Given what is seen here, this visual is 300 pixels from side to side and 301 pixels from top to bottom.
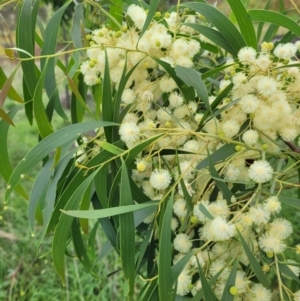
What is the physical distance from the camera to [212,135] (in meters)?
0.48

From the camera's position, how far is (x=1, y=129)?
25.1 inches

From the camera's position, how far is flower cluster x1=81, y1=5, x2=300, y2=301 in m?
0.48

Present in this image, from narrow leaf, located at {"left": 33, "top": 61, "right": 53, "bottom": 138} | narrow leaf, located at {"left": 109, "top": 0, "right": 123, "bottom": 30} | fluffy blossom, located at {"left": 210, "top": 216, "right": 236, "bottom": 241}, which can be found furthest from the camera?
narrow leaf, located at {"left": 109, "top": 0, "right": 123, "bottom": 30}

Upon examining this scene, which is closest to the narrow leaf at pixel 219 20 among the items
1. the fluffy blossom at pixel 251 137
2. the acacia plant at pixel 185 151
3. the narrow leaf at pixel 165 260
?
the acacia plant at pixel 185 151

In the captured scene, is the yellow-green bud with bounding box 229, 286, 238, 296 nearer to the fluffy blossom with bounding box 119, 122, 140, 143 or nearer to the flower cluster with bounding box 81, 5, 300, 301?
the flower cluster with bounding box 81, 5, 300, 301

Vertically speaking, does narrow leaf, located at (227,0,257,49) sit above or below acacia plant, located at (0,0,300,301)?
above

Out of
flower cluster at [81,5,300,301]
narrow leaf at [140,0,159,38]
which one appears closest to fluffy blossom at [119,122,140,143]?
flower cluster at [81,5,300,301]

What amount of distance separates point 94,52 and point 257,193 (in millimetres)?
269

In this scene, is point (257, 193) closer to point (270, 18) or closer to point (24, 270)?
point (270, 18)

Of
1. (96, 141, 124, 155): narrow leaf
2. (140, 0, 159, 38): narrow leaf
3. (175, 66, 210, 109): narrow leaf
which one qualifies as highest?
(140, 0, 159, 38): narrow leaf

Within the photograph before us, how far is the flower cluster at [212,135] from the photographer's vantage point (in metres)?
0.48

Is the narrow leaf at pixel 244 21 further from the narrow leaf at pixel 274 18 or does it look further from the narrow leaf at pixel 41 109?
the narrow leaf at pixel 41 109

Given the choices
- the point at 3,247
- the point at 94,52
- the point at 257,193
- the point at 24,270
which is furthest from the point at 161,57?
the point at 3,247

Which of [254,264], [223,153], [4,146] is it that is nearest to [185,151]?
[223,153]
